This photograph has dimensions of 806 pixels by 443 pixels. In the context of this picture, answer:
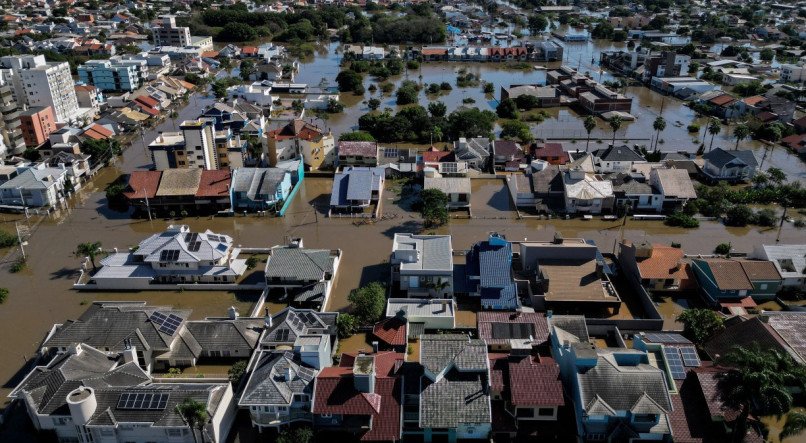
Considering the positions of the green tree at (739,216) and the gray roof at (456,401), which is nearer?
the gray roof at (456,401)

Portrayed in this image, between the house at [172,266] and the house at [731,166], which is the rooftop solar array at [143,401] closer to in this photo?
the house at [172,266]

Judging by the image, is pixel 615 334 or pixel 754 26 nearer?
pixel 615 334

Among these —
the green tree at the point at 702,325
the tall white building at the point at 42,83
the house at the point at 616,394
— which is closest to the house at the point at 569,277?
the green tree at the point at 702,325

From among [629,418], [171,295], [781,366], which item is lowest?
[171,295]

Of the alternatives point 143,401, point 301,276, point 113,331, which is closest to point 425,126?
point 301,276

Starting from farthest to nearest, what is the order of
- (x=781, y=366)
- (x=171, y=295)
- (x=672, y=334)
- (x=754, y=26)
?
(x=754, y=26), (x=171, y=295), (x=672, y=334), (x=781, y=366)

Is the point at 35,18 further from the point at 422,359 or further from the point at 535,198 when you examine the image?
the point at 422,359

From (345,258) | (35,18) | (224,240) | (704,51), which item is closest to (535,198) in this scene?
(345,258)
